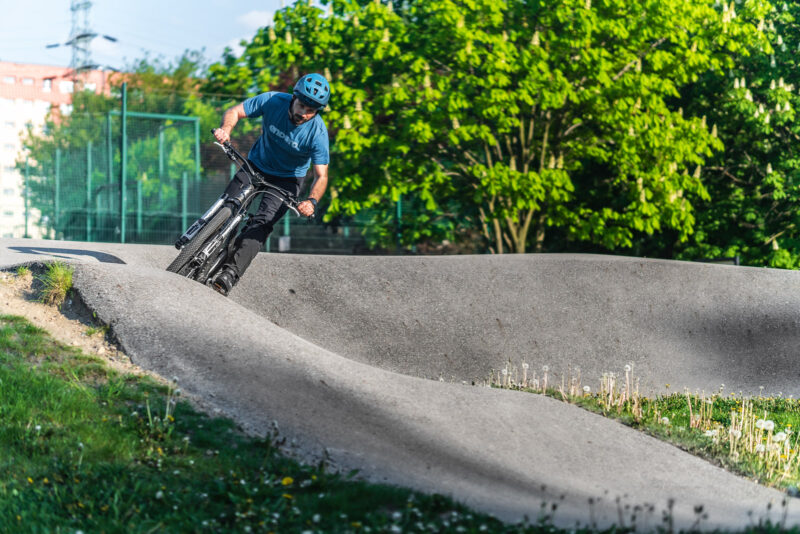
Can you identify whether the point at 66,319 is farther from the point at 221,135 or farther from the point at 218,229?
the point at 221,135

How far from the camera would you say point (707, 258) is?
1675cm

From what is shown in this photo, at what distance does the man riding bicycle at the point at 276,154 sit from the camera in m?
8.12

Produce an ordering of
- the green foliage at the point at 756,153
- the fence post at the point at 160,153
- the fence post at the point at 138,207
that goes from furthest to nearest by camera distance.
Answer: the fence post at the point at 160,153, the fence post at the point at 138,207, the green foliage at the point at 756,153

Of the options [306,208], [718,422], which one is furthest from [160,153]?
[718,422]

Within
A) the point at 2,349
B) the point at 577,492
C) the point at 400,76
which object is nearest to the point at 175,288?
the point at 2,349

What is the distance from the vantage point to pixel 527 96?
13789mm

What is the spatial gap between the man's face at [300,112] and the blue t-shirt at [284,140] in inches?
3.5

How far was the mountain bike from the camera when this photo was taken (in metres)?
7.98

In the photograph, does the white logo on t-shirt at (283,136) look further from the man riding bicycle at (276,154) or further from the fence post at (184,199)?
the fence post at (184,199)

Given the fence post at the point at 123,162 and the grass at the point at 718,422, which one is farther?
the fence post at the point at 123,162

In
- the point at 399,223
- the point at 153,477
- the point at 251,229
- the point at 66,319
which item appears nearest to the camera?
the point at 153,477

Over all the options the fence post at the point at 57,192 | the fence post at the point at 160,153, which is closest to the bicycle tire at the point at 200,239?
the fence post at the point at 160,153

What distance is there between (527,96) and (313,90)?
6831 mm

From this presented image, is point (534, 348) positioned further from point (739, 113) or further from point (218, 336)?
point (739, 113)
